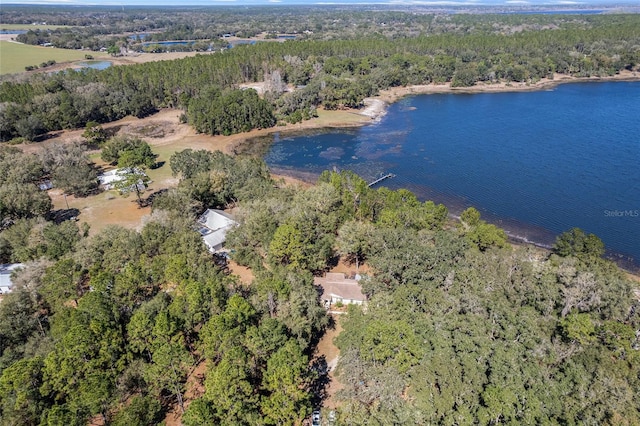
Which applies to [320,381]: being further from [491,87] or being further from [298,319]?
[491,87]

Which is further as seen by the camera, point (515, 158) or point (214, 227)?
point (515, 158)

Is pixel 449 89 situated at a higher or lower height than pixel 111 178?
higher

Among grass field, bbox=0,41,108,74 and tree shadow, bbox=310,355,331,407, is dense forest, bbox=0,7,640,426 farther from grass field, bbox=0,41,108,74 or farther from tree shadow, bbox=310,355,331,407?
grass field, bbox=0,41,108,74

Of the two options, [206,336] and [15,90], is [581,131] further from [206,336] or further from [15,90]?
[15,90]

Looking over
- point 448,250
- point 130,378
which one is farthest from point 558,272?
point 130,378

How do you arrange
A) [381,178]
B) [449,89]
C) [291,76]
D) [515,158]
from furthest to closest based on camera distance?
1. [449,89]
2. [291,76]
3. [515,158]
4. [381,178]

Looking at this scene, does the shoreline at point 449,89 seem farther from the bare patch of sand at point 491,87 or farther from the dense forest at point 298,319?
the dense forest at point 298,319

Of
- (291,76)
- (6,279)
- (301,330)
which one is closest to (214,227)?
(6,279)
